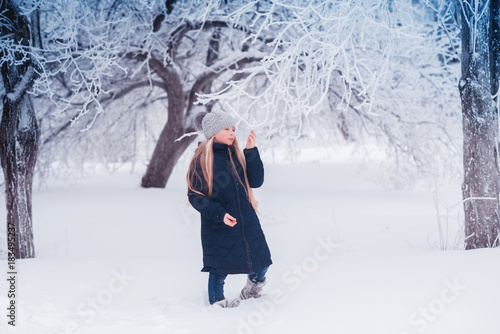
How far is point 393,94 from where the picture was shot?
782cm

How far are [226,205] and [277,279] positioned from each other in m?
0.98

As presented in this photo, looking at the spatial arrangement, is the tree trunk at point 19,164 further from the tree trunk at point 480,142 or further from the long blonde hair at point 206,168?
the tree trunk at point 480,142

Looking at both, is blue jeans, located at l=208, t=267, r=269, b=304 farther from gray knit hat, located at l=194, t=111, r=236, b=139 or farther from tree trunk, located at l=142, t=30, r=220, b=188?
tree trunk, located at l=142, t=30, r=220, b=188

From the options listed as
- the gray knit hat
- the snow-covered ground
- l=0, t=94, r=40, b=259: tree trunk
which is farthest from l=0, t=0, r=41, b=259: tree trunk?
the gray knit hat

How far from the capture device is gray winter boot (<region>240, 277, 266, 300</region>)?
331 cm

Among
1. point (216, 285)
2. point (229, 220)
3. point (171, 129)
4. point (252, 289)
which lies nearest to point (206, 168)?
point (229, 220)

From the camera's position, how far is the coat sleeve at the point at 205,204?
305cm

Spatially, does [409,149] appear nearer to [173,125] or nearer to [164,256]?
[173,125]

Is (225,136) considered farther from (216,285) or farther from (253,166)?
(216,285)

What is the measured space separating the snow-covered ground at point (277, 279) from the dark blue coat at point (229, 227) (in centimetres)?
31

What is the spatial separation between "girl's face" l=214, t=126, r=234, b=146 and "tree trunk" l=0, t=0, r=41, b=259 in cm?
240

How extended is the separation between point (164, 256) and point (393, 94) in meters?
4.69

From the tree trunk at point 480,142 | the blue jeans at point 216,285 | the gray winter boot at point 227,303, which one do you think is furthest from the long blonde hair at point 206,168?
the tree trunk at point 480,142

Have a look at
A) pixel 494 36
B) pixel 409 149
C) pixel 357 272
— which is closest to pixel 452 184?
pixel 409 149
